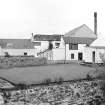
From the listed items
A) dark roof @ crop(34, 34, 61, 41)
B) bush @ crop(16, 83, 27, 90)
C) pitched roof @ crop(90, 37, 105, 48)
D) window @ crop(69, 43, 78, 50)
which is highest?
dark roof @ crop(34, 34, 61, 41)

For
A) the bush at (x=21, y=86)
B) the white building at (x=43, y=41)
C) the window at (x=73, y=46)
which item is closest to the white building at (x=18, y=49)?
the white building at (x=43, y=41)

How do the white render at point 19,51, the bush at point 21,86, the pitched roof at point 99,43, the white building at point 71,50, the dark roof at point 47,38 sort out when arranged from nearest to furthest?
the bush at point 21,86 < the pitched roof at point 99,43 < the white building at point 71,50 < the white render at point 19,51 < the dark roof at point 47,38

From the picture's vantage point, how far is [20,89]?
23.9ft

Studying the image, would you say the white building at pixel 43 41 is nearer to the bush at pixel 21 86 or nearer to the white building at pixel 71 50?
the white building at pixel 71 50

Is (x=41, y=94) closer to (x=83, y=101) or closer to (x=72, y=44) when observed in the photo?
(x=83, y=101)

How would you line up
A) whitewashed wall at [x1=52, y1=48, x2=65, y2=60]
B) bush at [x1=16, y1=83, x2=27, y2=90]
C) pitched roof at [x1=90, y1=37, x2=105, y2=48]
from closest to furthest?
1. bush at [x1=16, y1=83, x2=27, y2=90]
2. pitched roof at [x1=90, y1=37, x2=105, y2=48]
3. whitewashed wall at [x1=52, y1=48, x2=65, y2=60]

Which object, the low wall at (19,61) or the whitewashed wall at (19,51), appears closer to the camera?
the low wall at (19,61)

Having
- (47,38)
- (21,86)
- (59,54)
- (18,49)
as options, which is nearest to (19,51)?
(18,49)

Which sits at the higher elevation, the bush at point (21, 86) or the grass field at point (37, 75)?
the grass field at point (37, 75)

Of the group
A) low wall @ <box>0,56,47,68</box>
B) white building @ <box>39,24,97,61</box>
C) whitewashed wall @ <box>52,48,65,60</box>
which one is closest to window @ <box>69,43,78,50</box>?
white building @ <box>39,24,97,61</box>

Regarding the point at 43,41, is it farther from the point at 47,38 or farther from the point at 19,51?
the point at 19,51

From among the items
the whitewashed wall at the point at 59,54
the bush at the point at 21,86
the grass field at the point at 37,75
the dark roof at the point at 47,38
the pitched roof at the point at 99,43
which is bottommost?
the bush at the point at 21,86

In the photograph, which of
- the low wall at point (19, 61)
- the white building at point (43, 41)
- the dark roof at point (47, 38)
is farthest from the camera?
the dark roof at point (47, 38)

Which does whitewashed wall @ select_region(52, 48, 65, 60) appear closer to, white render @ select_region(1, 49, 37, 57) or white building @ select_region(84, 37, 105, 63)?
white building @ select_region(84, 37, 105, 63)
